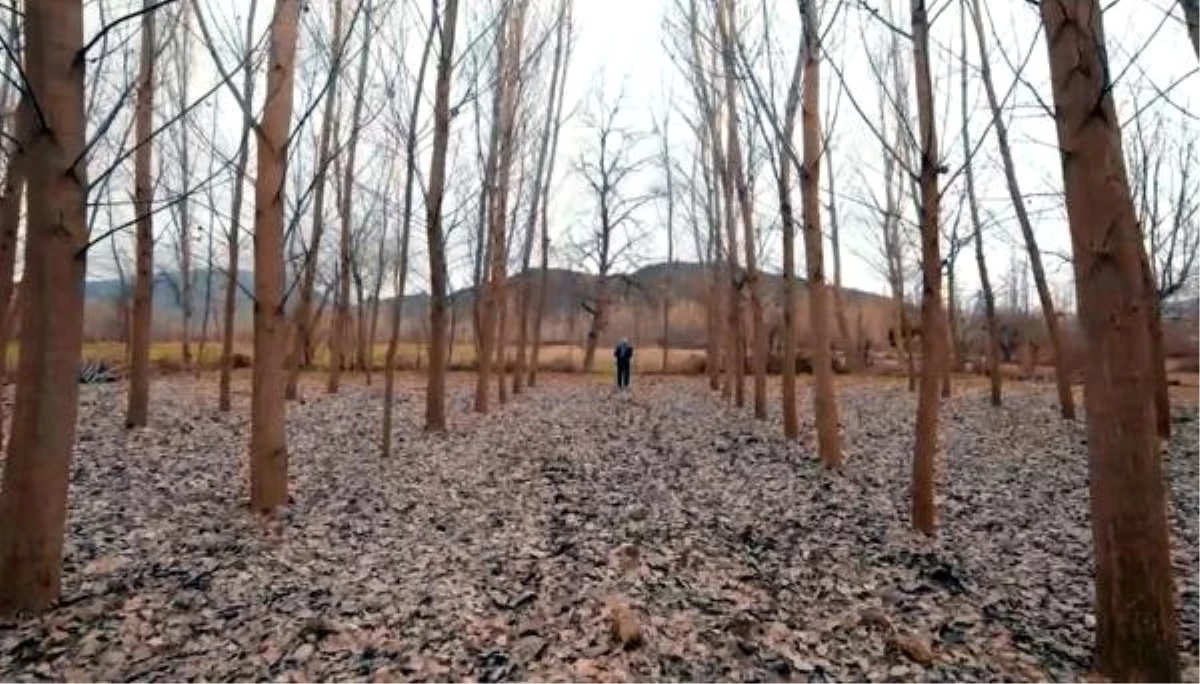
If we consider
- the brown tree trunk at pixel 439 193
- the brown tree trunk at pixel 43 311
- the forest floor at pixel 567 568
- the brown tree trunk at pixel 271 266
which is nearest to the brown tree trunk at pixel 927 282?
the forest floor at pixel 567 568

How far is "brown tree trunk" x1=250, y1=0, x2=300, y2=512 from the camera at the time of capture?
5.88 metres

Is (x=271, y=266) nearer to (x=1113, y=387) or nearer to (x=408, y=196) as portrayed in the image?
(x=408, y=196)

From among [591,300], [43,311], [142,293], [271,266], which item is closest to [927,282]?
[271,266]

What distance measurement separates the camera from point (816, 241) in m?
8.16

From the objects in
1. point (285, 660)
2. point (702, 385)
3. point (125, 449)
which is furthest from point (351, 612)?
point (702, 385)

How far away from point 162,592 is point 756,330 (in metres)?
10.4

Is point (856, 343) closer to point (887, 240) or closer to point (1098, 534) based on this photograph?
point (887, 240)

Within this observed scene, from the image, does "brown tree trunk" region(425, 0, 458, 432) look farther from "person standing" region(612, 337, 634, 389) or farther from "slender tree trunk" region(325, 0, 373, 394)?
"person standing" region(612, 337, 634, 389)

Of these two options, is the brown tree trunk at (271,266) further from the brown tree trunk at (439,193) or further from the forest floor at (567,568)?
the brown tree trunk at (439,193)

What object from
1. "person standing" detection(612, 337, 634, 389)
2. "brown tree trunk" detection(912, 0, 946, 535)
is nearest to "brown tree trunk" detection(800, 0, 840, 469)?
"brown tree trunk" detection(912, 0, 946, 535)

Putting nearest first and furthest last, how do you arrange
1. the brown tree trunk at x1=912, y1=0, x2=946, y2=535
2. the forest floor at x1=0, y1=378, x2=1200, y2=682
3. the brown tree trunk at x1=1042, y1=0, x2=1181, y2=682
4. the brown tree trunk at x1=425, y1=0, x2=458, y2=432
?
1. the brown tree trunk at x1=1042, y1=0, x2=1181, y2=682
2. the forest floor at x1=0, y1=378, x2=1200, y2=682
3. the brown tree trunk at x1=912, y1=0, x2=946, y2=535
4. the brown tree trunk at x1=425, y1=0, x2=458, y2=432

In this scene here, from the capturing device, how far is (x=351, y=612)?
3955mm

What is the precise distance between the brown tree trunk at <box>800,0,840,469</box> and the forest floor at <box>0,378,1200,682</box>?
539mm

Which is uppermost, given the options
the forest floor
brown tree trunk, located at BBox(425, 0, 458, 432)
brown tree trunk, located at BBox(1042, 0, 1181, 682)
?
brown tree trunk, located at BBox(425, 0, 458, 432)
